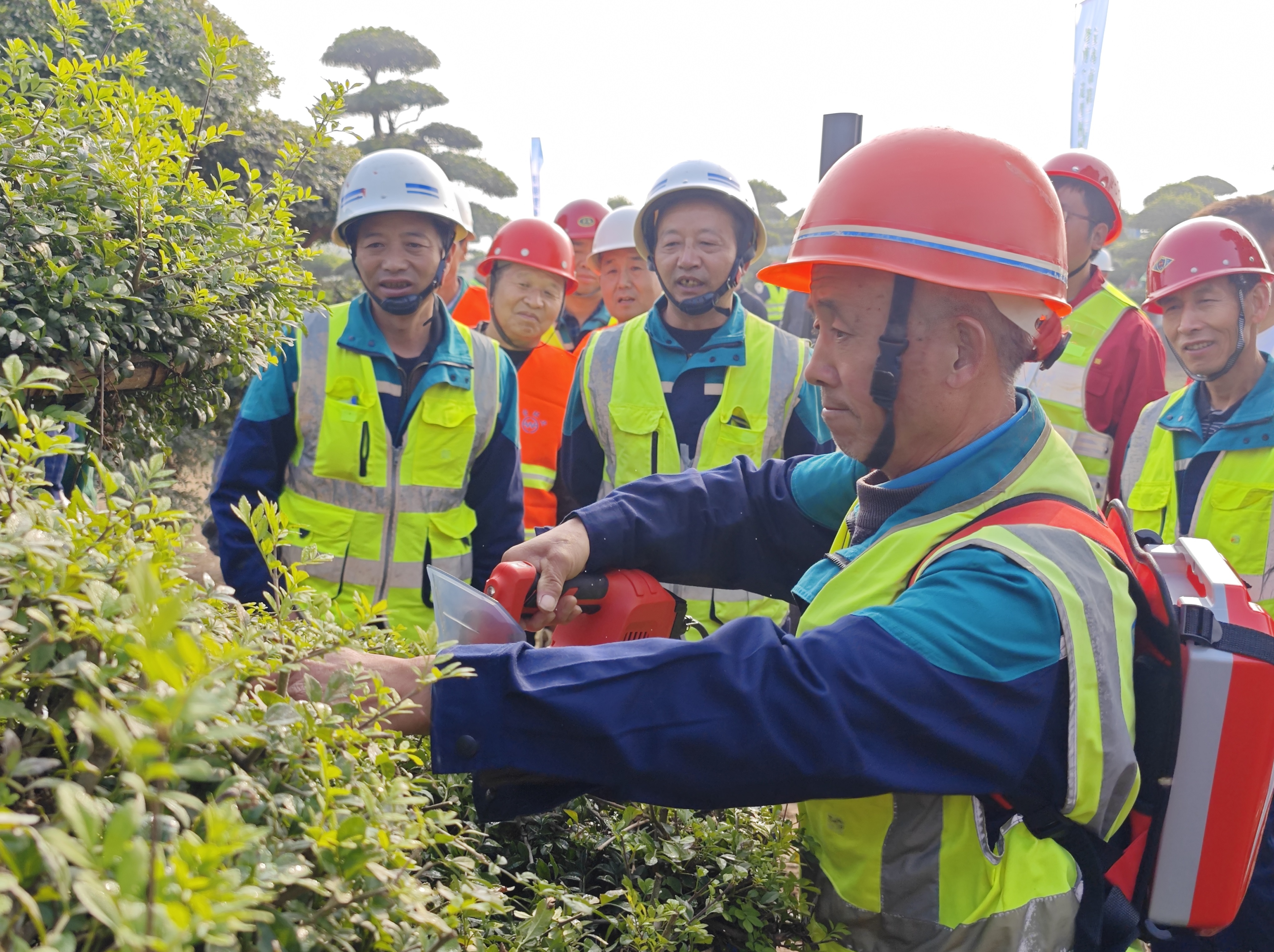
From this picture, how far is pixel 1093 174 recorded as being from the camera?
560 cm

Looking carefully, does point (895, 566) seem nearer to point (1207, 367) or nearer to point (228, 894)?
point (228, 894)

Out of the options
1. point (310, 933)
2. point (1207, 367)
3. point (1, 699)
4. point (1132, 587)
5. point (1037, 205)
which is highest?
point (1037, 205)

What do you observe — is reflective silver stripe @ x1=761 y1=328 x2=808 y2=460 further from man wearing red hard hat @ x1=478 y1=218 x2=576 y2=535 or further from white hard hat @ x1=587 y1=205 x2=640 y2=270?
white hard hat @ x1=587 y1=205 x2=640 y2=270

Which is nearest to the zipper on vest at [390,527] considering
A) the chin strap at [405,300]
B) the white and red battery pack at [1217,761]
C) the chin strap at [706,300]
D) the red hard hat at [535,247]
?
the chin strap at [405,300]

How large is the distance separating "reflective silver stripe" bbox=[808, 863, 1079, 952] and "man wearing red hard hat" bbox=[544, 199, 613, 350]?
5646mm

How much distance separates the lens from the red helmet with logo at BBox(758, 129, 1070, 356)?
6.08 feet

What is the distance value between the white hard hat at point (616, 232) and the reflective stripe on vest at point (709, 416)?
8.14ft

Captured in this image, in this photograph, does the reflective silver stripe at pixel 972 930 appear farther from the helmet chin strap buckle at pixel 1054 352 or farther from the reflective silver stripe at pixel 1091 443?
the reflective silver stripe at pixel 1091 443

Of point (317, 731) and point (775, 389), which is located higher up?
point (775, 389)

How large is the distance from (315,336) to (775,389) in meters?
1.93

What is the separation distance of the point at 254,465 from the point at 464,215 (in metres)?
2.02

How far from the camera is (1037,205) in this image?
6.34 ft

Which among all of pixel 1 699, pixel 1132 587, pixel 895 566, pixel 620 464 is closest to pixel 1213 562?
pixel 1132 587

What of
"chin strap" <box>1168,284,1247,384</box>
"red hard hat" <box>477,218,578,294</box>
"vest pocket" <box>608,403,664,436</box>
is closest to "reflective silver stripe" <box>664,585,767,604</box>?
"vest pocket" <box>608,403,664,436</box>
